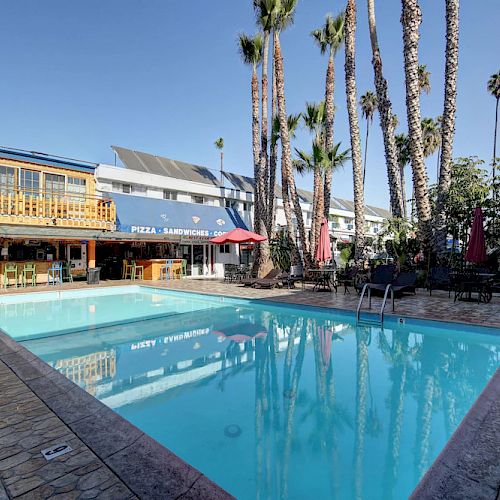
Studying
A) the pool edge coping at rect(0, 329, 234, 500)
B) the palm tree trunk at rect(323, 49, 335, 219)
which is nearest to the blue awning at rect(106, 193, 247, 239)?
the palm tree trunk at rect(323, 49, 335, 219)

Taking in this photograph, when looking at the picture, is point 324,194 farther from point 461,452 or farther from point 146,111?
point 461,452

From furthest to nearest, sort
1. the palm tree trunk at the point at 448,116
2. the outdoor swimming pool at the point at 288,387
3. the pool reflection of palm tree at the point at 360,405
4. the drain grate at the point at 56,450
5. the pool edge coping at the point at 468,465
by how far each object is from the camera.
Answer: the palm tree trunk at the point at 448,116
the outdoor swimming pool at the point at 288,387
the pool reflection of palm tree at the point at 360,405
the drain grate at the point at 56,450
the pool edge coping at the point at 468,465

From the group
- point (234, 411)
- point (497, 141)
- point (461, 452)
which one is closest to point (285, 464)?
point (234, 411)

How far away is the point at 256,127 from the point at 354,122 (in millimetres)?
7505

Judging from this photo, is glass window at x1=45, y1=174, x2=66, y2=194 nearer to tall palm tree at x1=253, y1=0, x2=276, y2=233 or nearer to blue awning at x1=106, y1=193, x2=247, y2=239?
blue awning at x1=106, y1=193, x2=247, y2=239

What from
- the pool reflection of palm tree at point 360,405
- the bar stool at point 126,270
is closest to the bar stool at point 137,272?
the bar stool at point 126,270

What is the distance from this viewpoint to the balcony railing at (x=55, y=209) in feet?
57.8

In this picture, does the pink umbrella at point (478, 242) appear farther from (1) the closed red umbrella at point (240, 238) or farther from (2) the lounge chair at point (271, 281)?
(1) the closed red umbrella at point (240, 238)

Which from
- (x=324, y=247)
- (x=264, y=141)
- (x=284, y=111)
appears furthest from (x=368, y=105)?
(x=324, y=247)

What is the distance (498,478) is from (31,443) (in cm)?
430

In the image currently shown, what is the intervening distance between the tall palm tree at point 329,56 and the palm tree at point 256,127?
13.7 feet

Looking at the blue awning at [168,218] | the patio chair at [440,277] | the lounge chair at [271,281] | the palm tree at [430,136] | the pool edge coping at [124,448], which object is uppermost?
the palm tree at [430,136]

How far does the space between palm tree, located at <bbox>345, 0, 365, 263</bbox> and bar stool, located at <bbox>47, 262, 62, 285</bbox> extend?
56.7ft

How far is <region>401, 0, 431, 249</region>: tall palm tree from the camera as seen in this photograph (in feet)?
50.3
